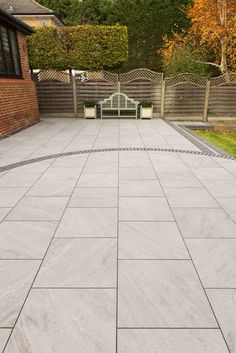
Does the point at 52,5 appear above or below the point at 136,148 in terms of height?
above

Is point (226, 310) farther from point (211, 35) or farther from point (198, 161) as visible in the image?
point (211, 35)

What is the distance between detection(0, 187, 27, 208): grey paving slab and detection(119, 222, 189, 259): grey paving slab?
1701mm

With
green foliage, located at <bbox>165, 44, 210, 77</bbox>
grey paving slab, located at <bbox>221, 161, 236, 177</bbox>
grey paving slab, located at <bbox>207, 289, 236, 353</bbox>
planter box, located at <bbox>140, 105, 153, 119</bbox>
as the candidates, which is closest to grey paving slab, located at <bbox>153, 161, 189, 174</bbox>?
grey paving slab, located at <bbox>221, 161, 236, 177</bbox>

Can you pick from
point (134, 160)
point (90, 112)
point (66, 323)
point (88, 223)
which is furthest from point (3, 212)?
point (90, 112)

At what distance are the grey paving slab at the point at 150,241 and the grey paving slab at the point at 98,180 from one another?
1365 mm

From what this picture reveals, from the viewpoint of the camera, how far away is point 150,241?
293 centimetres

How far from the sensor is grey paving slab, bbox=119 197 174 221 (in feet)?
11.3

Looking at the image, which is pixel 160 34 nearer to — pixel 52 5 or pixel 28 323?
pixel 52 5

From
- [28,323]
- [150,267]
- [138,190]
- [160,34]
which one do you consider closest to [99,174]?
[138,190]

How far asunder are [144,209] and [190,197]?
0.83 metres

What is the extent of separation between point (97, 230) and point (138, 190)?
1.35 meters

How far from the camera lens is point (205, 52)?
1758cm

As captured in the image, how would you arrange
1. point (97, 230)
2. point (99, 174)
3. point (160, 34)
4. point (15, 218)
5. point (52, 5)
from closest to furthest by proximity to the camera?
1. point (97, 230)
2. point (15, 218)
3. point (99, 174)
4. point (160, 34)
5. point (52, 5)

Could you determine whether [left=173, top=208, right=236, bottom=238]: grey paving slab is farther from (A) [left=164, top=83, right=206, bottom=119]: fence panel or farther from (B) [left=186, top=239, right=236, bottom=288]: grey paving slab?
(A) [left=164, top=83, right=206, bottom=119]: fence panel
